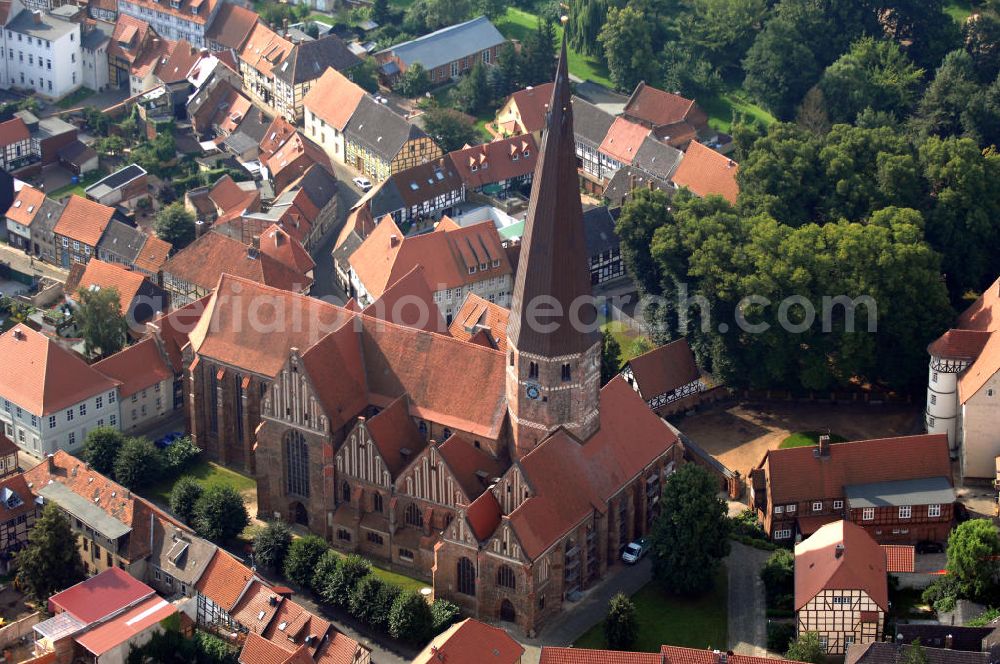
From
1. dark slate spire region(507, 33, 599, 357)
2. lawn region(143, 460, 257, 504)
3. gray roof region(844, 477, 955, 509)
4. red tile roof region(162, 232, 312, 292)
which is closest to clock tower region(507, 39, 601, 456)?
dark slate spire region(507, 33, 599, 357)

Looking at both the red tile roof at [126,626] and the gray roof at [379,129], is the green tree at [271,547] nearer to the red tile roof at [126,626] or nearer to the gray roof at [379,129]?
the red tile roof at [126,626]

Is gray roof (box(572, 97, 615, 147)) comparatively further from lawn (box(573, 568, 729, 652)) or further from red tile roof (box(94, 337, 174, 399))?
lawn (box(573, 568, 729, 652))

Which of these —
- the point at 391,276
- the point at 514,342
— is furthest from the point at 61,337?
the point at 514,342

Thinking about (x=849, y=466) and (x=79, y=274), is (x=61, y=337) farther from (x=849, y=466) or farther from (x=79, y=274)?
(x=849, y=466)

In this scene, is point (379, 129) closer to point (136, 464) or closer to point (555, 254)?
point (136, 464)

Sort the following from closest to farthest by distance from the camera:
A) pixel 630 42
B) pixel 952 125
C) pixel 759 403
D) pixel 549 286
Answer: pixel 549 286 < pixel 759 403 < pixel 952 125 < pixel 630 42

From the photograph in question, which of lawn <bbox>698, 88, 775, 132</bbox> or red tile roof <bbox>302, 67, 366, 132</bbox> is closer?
red tile roof <bbox>302, 67, 366, 132</bbox>
